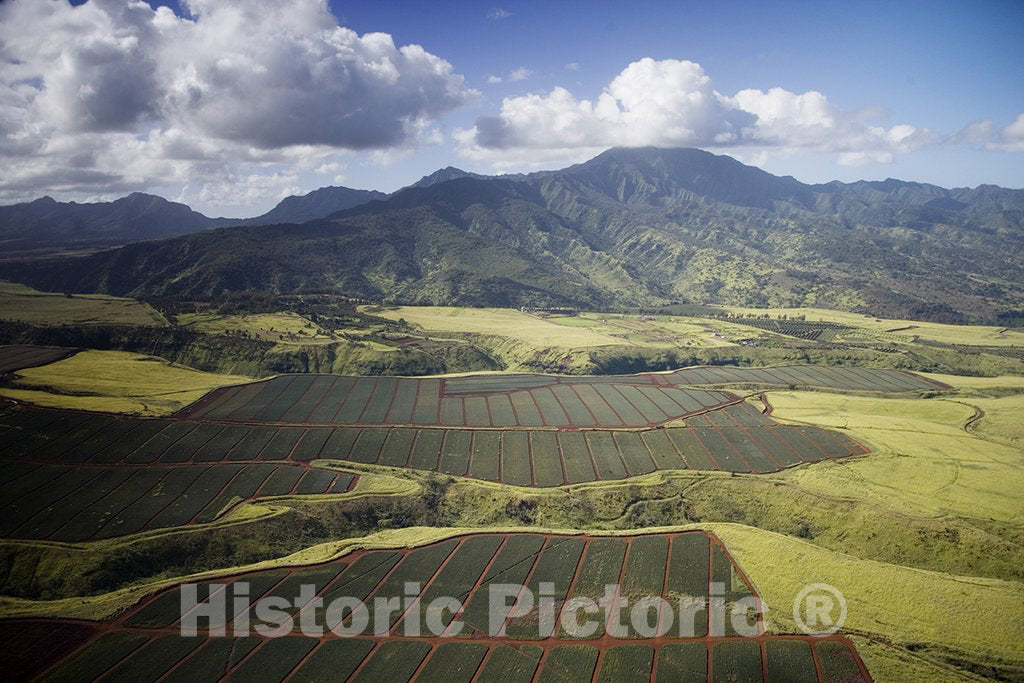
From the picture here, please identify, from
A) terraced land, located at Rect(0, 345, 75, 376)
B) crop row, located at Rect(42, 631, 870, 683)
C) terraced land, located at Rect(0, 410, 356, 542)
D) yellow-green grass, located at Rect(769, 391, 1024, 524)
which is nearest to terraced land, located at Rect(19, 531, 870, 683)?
crop row, located at Rect(42, 631, 870, 683)

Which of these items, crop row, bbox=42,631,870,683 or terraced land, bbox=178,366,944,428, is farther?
terraced land, bbox=178,366,944,428

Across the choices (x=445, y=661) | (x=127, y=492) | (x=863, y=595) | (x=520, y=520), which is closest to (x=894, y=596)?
(x=863, y=595)

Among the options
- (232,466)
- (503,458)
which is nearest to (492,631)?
(503,458)

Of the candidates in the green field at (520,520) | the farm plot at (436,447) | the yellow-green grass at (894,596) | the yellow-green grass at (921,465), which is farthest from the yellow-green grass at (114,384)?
the yellow-green grass at (921,465)

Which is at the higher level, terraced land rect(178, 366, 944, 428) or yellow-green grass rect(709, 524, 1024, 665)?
terraced land rect(178, 366, 944, 428)

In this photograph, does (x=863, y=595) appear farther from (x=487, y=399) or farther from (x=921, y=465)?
(x=487, y=399)

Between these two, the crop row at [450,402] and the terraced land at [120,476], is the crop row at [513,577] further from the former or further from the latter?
the crop row at [450,402]

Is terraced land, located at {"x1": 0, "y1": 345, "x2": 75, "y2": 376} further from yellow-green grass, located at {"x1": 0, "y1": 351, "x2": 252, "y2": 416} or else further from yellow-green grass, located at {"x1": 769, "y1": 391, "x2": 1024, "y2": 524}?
yellow-green grass, located at {"x1": 769, "y1": 391, "x2": 1024, "y2": 524}
